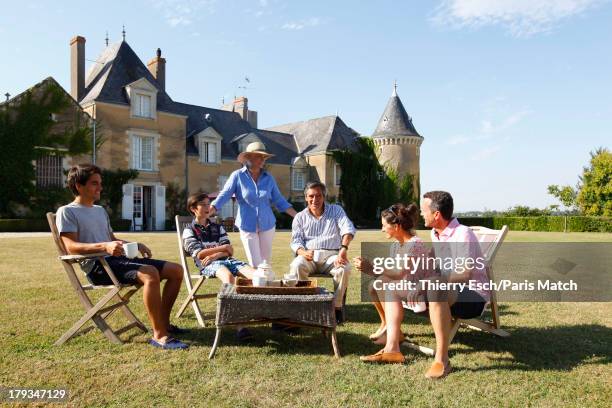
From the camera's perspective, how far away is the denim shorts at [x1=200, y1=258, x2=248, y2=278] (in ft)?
15.2

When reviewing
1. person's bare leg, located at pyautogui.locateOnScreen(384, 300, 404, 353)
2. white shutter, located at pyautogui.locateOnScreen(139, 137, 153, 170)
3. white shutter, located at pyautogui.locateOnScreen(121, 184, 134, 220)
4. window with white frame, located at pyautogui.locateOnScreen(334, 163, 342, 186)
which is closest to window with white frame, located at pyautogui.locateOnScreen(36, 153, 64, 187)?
white shutter, located at pyautogui.locateOnScreen(121, 184, 134, 220)

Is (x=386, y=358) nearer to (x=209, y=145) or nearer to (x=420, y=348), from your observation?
(x=420, y=348)

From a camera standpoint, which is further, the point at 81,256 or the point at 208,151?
the point at 208,151

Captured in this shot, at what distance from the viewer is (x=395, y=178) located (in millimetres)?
33938

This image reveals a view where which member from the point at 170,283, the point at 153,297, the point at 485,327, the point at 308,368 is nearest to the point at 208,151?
the point at 170,283

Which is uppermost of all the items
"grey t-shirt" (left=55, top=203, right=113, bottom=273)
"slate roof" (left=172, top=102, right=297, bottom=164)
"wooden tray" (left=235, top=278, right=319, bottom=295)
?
"slate roof" (left=172, top=102, right=297, bottom=164)

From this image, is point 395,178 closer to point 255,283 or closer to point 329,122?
point 329,122

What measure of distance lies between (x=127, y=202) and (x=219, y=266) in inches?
844

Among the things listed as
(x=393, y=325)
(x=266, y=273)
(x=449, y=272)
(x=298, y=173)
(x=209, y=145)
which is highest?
(x=209, y=145)

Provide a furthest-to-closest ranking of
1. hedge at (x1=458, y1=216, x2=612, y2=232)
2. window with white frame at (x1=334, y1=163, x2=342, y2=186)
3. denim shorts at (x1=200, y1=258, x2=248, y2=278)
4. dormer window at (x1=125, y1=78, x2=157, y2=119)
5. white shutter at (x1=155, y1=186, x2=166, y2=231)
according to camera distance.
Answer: window with white frame at (x1=334, y1=163, x2=342, y2=186) < hedge at (x1=458, y1=216, x2=612, y2=232) < white shutter at (x1=155, y1=186, x2=166, y2=231) < dormer window at (x1=125, y1=78, x2=157, y2=119) < denim shorts at (x1=200, y1=258, x2=248, y2=278)

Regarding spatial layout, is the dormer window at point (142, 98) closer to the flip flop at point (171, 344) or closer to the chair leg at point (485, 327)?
the flip flop at point (171, 344)

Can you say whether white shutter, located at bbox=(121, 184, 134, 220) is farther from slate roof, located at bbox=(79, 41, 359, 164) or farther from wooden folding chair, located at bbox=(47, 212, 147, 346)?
wooden folding chair, located at bbox=(47, 212, 147, 346)

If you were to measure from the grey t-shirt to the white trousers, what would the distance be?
172 cm

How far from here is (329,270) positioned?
4.81 meters
